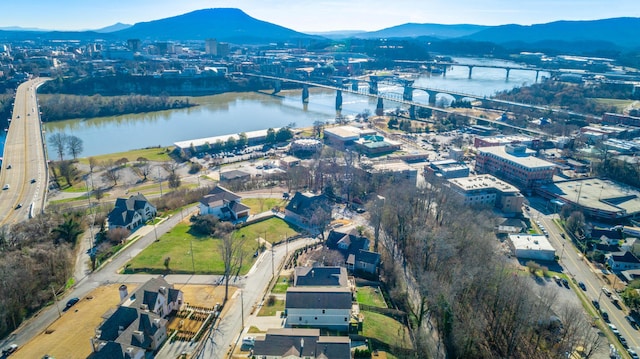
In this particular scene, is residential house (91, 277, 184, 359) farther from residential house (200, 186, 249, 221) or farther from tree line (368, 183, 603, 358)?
tree line (368, 183, 603, 358)

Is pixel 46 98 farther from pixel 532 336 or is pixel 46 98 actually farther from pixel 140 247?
pixel 532 336

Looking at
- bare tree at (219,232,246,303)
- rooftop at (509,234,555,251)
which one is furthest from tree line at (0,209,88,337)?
rooftop at (509,234,555,251)

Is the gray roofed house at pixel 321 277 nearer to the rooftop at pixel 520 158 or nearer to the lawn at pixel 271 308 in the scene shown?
the lawn at pixel 271 308

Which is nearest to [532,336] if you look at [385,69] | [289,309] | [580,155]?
[289,309]

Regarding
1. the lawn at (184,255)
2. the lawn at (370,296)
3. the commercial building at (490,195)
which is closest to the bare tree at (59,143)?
the lawn at (184,255)

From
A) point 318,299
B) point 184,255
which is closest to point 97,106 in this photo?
point 184,255

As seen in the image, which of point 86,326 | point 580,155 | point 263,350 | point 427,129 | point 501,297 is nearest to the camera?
point 263,350

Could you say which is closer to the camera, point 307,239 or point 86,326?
point 86,326
